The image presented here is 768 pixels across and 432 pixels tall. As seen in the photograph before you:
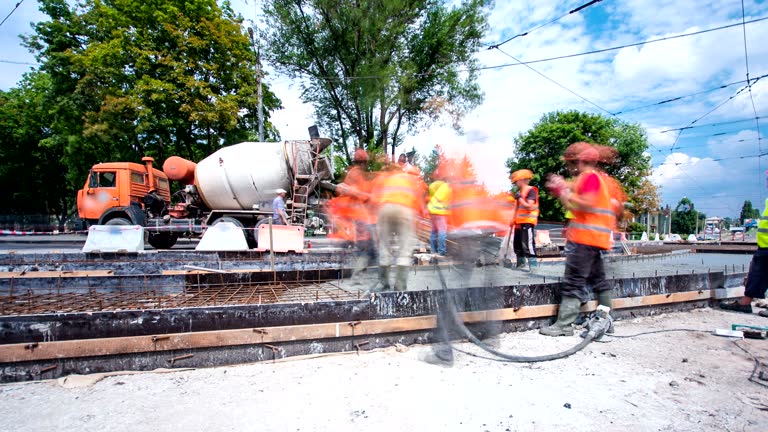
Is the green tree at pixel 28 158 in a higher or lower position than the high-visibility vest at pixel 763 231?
higher

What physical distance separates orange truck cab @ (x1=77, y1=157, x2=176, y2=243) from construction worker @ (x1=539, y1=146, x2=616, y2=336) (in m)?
13.0

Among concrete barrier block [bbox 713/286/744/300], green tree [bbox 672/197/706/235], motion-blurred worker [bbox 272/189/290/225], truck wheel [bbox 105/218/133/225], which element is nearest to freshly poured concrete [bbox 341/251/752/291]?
concrete barrier block [bbox 713/286/744/300]

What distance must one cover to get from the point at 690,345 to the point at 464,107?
66.7ft

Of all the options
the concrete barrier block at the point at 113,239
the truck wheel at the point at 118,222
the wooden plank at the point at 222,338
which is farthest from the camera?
the truck wheel at the point at 118,222

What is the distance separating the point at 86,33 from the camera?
2047cm

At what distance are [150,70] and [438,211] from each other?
748 inches

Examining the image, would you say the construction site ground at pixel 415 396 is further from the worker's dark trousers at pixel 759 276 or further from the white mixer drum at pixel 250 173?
the white mixer drum at pixel 250 173

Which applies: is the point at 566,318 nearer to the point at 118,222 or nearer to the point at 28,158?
the point at 118,222

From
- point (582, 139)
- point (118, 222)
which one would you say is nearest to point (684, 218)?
point (582, 139)

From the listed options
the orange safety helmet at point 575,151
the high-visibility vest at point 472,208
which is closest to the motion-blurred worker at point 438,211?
the high-visibility vest at point 472,208

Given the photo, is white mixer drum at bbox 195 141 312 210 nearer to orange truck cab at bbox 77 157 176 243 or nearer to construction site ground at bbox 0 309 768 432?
orange truck cab at bbox 77 157 176 243

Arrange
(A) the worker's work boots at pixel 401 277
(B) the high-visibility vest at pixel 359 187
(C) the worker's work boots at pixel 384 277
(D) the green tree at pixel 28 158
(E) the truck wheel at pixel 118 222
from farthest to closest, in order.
→ (D) the green tree at pixel 28 158, (E) the truck wheel at pixel 118 222, (B) the high-visibility vest at pixel 359 187, (C) the worker's work boots at pixel 384 277, (A) the worker's work boots at pixel 401 277

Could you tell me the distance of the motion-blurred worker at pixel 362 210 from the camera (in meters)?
5.75

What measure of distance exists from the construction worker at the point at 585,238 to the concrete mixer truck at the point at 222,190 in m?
9.76
